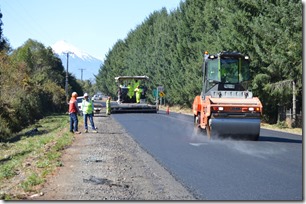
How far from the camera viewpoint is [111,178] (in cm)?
1103

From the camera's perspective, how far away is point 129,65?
103812 millimetres

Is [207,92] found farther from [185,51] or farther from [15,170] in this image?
[185,51]

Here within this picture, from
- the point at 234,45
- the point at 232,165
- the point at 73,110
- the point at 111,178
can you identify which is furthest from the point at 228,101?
the point at 234,45

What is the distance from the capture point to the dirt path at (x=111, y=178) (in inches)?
364

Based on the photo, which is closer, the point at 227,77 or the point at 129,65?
the point at 227,77

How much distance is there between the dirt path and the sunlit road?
41cm

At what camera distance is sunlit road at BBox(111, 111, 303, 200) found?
983cm

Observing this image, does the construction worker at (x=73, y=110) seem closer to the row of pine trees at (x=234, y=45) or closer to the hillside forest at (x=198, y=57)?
the hillside forest at (x=198, y=57)

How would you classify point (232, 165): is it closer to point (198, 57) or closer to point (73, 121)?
point (73, 121)

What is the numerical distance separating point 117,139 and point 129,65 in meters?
83.8

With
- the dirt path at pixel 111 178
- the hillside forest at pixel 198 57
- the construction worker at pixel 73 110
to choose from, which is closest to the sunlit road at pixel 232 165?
the dirt path at pixel 111 178

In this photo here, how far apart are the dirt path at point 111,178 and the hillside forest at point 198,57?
16726mm

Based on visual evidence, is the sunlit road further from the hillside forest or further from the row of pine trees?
the hillside forest

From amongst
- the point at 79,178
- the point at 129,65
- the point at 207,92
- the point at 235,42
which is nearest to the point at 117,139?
the point at 207,92
